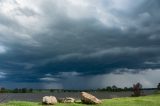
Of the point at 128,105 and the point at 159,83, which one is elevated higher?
the point at 159,83

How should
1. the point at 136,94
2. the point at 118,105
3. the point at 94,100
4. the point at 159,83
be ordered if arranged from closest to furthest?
the point at 118,105 → the point at 94,100 → the point at 136,94 → the point at 159,83

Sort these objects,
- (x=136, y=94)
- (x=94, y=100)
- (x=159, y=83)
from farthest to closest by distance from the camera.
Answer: (x=159, y=83) → (x=136, y=94) → (x=94, y=100)

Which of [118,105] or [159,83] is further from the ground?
[159,83]

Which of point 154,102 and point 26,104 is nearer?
point 26,104

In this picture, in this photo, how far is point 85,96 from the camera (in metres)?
56.3

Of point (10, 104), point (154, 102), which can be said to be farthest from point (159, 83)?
point (10, 104)

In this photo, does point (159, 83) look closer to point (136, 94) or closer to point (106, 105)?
point (136, 94)

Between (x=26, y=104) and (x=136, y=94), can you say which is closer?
(x=26, y=104)

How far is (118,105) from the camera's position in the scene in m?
51.2

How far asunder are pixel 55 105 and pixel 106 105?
8279 millimetres

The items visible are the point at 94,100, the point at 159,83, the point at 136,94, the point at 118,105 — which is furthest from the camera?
the point at 159,83

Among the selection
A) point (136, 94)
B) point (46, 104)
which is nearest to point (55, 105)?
point (46, 104)

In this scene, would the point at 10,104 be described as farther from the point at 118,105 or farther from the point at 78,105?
the point at 118,105

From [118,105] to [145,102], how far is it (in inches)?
263
